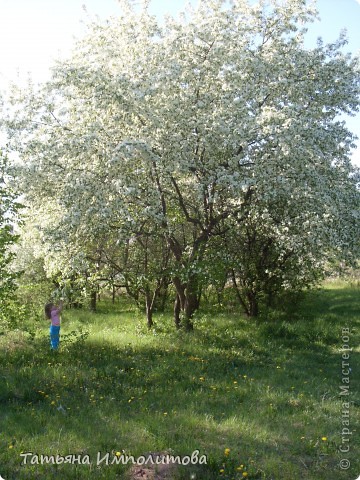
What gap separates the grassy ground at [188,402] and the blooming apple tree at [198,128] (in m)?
3.51

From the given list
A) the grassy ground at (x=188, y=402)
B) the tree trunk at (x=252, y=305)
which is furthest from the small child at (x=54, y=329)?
the tree trunk at (x=252, y=305)

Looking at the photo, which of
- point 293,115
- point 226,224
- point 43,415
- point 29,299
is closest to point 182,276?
point 226,224

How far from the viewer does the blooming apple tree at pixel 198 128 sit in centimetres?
1480

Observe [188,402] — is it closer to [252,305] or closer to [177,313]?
[177,313]

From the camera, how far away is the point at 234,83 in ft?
51.8

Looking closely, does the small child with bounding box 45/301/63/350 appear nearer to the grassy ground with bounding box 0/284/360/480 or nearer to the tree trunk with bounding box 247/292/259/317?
the grassy ground with bounding box 0/284/360/480

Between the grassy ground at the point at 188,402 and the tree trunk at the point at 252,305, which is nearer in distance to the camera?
the grassy ground at the point at 188,402

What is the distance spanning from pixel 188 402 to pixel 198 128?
29.0 ft

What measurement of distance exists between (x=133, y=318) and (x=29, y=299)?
6814 mm

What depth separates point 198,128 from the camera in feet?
50.8

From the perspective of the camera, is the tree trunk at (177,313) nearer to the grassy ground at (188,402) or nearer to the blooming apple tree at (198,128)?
the grassy ground at (188,402)

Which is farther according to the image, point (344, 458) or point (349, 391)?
point (349, 391)

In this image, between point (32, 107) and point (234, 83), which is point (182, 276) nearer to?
point (234, 83)

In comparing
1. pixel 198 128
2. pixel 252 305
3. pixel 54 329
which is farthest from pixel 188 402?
pixel 252 305
